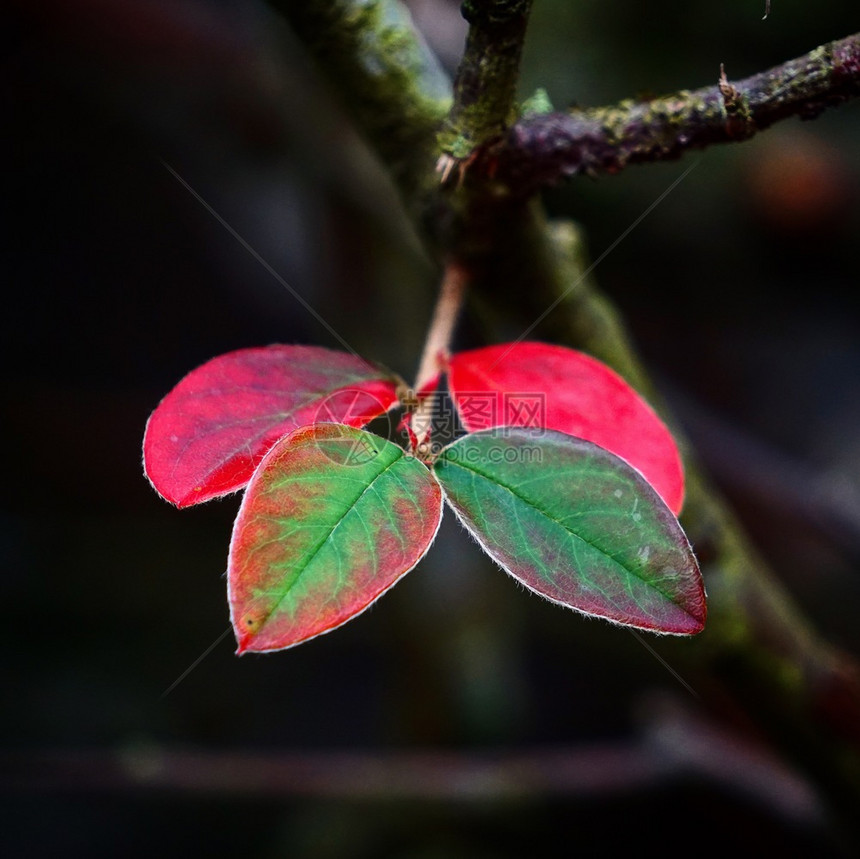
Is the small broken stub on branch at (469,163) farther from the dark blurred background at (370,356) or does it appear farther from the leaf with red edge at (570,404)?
the dark blurred background at (370,356)

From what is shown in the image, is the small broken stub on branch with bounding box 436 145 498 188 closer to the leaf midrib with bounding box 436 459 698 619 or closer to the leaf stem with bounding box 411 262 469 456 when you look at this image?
the leaf stem with bounding box 411 262 469 456

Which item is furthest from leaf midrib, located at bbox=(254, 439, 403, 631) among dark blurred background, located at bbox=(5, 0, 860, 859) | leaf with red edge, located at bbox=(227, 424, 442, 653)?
dark blurred background, located at bbox=(5, 0, 860, 859)

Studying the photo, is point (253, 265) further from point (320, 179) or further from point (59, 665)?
point (59, 665)

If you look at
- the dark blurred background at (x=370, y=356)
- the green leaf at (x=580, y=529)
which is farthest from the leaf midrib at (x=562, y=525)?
the dark blurred background at (x=370, y=356)

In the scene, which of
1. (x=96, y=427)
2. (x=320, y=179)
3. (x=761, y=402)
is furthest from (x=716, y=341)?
(x=96, y=427)

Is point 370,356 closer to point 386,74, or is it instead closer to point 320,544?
point 386,74

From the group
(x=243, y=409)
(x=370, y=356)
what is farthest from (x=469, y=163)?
(x=370, y=356)
